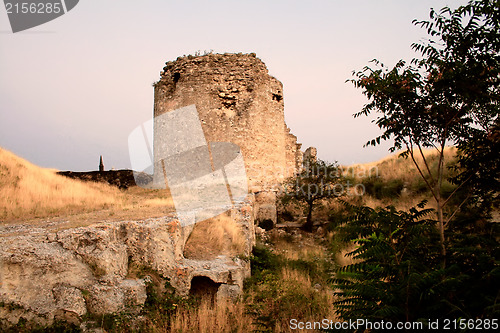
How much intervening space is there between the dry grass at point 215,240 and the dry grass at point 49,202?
81cm

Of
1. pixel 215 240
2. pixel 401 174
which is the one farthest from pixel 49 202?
pixel 401 174

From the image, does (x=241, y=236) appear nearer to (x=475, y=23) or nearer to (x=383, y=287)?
(x=383, y=287)

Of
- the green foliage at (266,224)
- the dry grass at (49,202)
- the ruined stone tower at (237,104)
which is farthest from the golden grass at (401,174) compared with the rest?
the dry grass at (49,202)

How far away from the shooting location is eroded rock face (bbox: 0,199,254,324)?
3365mm

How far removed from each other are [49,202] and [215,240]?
4.54 m

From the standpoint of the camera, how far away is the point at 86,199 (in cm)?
894

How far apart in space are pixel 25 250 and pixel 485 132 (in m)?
5.84

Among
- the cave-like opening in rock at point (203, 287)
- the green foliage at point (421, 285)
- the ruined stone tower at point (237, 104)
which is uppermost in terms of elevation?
the ruined stone tower at point (237, 104)

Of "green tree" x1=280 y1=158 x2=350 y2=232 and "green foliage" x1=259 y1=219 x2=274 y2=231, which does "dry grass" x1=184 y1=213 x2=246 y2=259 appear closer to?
"green foliage" x1=259 y1=219 x2=274 y2=231

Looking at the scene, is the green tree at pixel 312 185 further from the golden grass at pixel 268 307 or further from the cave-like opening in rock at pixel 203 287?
the cave-like opening in rock at pixel 203 287

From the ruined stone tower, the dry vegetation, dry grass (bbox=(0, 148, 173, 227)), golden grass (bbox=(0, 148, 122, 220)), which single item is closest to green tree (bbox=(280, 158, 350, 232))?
the ruined stone tower

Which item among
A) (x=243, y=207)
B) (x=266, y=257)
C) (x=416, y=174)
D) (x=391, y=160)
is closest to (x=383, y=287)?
(x=266, y=257)

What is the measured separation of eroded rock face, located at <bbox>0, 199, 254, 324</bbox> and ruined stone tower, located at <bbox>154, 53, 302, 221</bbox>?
6986 millimetres

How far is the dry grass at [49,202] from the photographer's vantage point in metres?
6.50
